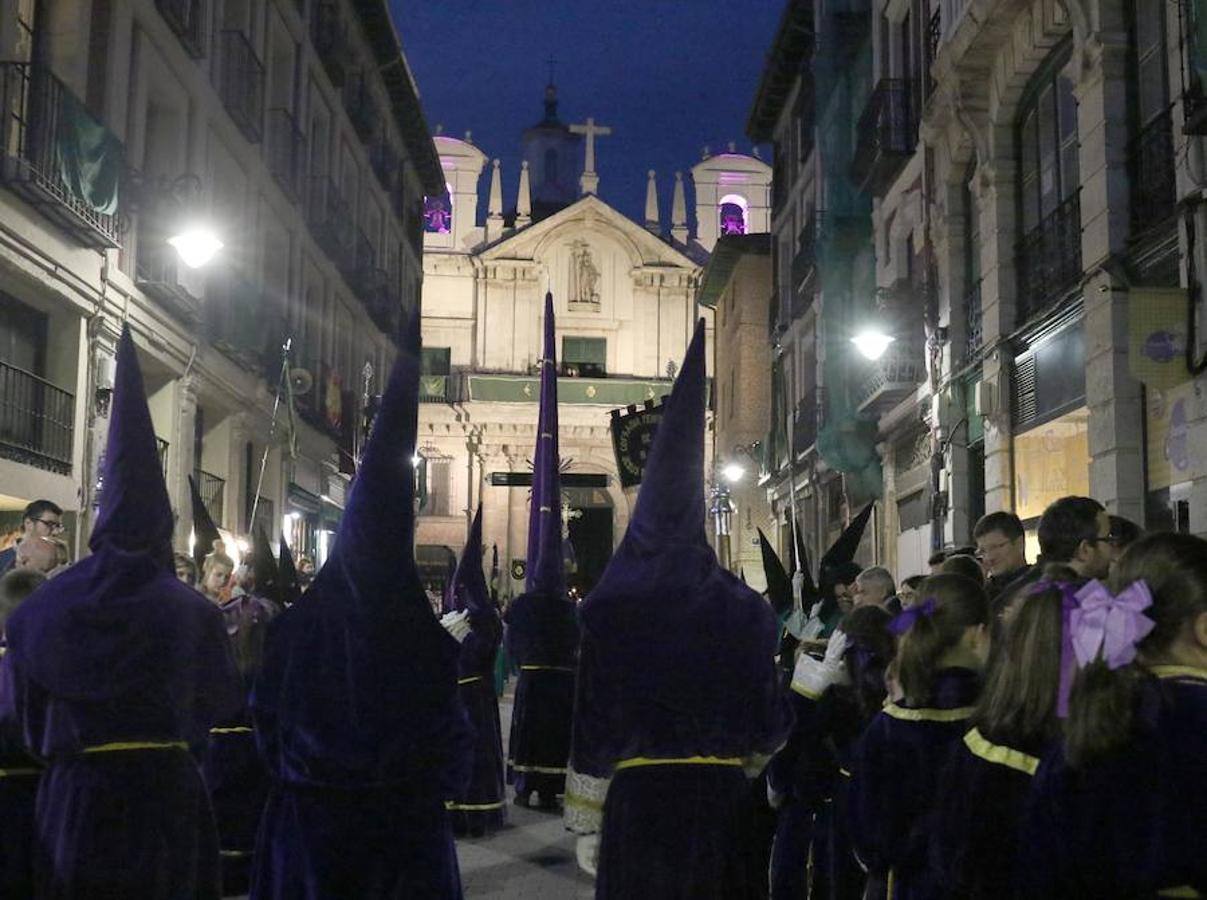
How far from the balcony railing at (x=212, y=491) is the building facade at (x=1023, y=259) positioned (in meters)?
9.77

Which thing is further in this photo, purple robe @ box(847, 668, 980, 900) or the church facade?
the church facade

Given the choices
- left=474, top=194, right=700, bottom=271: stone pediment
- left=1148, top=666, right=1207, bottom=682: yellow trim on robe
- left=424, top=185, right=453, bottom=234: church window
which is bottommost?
left=1148, top=666, right=1207, bottom=682: yellow trim on robe

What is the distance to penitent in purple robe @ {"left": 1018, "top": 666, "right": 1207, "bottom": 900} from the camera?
255 centimetres

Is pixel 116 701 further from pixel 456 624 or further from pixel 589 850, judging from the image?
pixel 456 624

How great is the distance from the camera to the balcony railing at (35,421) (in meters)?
12.1

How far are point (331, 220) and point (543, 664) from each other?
16969 millimetres

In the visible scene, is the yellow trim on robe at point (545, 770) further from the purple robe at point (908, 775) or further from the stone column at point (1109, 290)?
the purple robe at point (908, 775)

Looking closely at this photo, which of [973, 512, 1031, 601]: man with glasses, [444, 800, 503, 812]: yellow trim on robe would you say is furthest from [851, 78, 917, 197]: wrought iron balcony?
[973, 512, 1031, 601]: man with glasses

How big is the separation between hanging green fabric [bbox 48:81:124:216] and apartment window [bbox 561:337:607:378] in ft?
108

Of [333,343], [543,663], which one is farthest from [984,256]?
[333,343]

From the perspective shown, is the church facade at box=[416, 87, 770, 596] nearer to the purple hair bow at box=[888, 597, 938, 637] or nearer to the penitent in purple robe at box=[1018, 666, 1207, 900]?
the purple hair bow at box=[888, 597, 938, 637]

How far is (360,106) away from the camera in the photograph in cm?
2812

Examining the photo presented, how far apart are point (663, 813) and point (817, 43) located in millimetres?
21974

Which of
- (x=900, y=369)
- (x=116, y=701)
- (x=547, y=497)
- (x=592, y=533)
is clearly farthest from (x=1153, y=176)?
(x=592, y=533)
